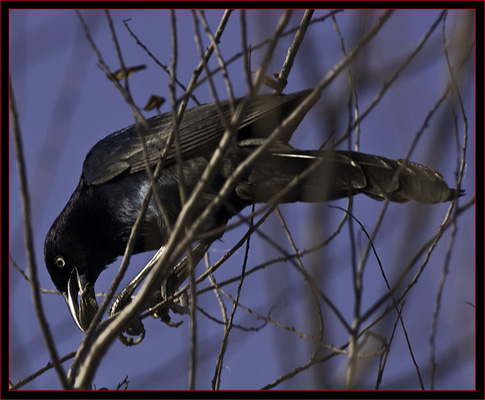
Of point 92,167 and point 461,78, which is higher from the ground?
point 92,167

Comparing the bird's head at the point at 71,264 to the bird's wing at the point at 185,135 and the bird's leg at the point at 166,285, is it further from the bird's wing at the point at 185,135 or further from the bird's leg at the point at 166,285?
the bird's leg at the point at 166,285

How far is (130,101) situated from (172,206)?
2.46 m

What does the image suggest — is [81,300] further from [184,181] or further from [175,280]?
[184,181]

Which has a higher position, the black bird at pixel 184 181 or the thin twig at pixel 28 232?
the black bird at pixel 184 181

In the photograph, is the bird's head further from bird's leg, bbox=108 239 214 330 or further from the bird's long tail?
the bird's long tail

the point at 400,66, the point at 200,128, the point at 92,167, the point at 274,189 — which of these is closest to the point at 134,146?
the point at 92,167

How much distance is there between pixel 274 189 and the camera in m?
4.50

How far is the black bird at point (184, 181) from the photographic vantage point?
4.02 m

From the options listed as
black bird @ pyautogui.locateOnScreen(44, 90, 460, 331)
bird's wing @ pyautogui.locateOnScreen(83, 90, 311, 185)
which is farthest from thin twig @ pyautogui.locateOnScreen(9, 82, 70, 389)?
bird's wing @ pyautogui.locateOnScreen(83, 90, 311, 185)

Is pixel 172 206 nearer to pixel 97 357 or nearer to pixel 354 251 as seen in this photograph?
pixel 97 357

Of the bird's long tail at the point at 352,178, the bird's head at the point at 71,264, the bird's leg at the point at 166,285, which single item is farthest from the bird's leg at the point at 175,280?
the bird's head at the point at 71,264

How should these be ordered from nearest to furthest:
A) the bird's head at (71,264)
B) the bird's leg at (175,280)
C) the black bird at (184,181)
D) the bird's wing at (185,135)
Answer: the black bird at (184,181), the bird's wing at (185,135), the bird's leg at (175,280), the bird's head at (71,264)

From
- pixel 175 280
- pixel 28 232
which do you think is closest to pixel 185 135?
pixel 175 280

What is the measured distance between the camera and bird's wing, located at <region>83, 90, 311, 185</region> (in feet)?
14.8
